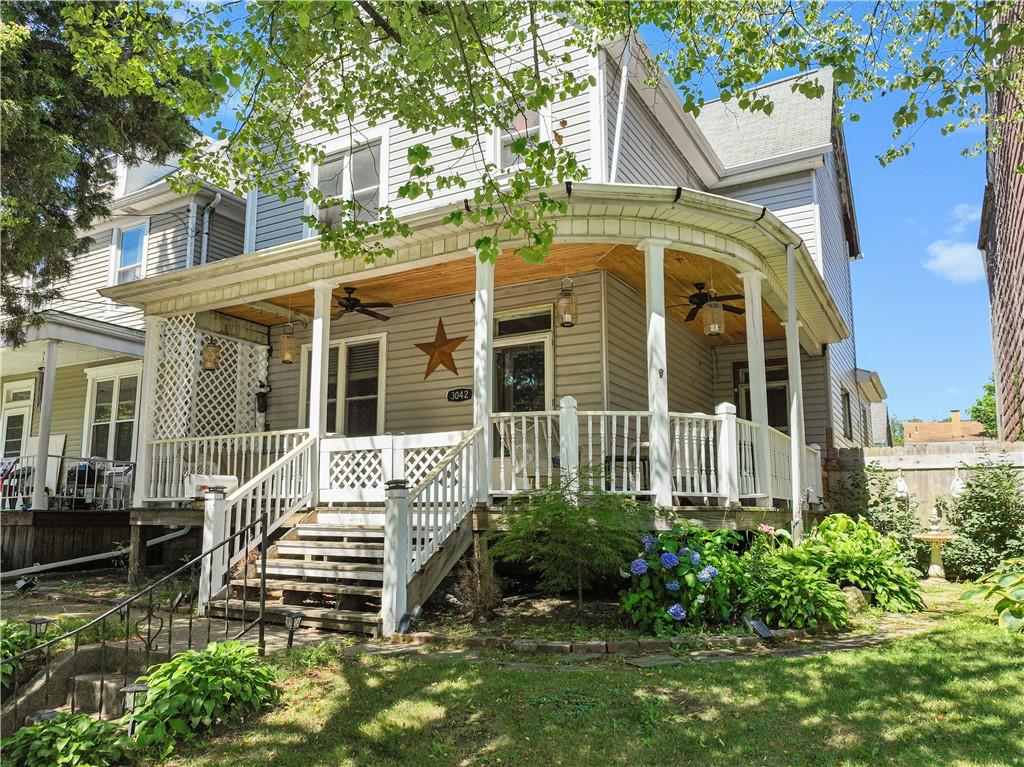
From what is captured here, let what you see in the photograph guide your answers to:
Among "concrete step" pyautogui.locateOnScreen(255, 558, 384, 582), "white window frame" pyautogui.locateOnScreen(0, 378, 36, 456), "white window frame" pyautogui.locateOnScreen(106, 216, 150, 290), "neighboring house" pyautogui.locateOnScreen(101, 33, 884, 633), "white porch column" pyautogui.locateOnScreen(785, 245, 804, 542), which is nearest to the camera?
"concrete step" pyautogui.locateOnScreen(255, 558, 384, 582)

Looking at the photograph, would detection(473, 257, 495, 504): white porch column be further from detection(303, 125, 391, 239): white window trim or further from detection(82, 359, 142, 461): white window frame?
detection(82, 359, 142, 461): white window frame

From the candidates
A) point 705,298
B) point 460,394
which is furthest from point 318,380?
point 705,298

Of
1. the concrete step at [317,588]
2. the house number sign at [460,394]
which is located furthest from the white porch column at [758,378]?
the concrete step at [317,588]

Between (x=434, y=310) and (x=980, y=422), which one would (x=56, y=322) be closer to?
(x=434, y=310)

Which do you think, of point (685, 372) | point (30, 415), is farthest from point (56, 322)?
point (685, 372)

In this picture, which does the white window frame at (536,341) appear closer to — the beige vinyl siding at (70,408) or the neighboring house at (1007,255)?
the neighboring house at (1007,255)

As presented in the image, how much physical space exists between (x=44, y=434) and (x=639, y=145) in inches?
398

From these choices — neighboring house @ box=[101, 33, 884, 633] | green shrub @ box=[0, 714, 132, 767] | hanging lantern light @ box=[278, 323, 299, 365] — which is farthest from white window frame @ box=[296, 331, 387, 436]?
green shrub @ box=[0, 714, 132, 767]

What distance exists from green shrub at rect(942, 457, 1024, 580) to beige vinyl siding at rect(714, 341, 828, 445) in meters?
3.16

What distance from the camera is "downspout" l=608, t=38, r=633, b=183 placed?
31.8ft

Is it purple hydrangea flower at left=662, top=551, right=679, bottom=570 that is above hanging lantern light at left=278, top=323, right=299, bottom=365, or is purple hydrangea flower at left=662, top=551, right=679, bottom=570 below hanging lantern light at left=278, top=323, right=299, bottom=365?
below

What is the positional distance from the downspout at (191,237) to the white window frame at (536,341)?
7094mm

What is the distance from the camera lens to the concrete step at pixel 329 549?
7.44 meters

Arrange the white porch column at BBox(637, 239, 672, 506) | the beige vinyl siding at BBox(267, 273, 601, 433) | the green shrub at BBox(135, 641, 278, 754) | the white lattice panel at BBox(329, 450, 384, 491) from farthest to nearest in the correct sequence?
the beige vinyl siding at BBox(267, 273, 601, 433)
the white lattice panel at BBox(329, 450, 384, 491)
the white porch column at BBox(637, 239, 672, 506)
the green shrub at BBox(135, 641, 278, 754)
